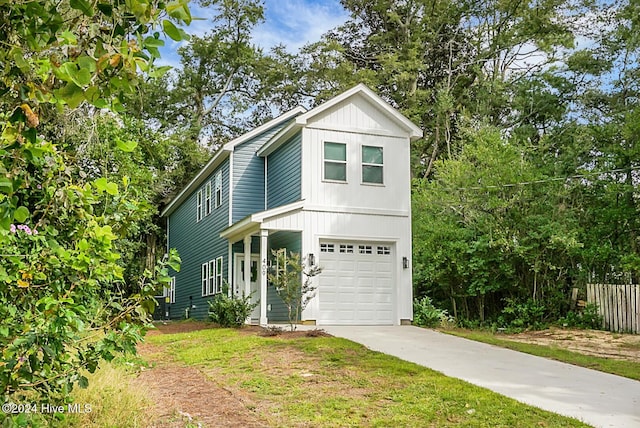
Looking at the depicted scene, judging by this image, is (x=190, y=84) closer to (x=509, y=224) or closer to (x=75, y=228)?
(x=509, y=224)

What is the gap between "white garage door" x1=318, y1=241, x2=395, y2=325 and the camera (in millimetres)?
15523

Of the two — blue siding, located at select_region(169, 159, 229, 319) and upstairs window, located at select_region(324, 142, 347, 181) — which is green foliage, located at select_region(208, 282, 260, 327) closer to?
blue siding, located at select_region(169, 159, 229, 319)

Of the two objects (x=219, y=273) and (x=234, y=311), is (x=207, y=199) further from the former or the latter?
(x=234, y=311)

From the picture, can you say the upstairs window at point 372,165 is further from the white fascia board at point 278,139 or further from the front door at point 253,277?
the front door at point 253,277

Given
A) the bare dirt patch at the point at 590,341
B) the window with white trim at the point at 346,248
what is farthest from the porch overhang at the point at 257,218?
the bare dirt patch at the point at 590,341

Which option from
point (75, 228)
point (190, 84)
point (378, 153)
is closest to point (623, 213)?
point (378, 153)

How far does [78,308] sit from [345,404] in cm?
421

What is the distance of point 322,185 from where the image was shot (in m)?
15.9

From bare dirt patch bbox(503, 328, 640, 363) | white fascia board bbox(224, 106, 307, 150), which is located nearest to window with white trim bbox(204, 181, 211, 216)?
white fascia board bbox(224, 106, 307, 150)

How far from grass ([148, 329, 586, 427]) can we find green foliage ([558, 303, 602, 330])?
7558mm

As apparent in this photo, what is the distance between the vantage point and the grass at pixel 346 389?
6.38 metres

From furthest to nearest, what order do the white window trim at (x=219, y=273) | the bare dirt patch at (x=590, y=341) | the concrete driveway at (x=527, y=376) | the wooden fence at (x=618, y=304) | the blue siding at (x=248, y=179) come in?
the white window trim at (x=219, y=273) < the blue siding at (x=248, y=179) < the wooden fence at (x=618, y=304) < the bare dirt patch at (x=590, y=341) < the concrete driveway at (x=527, y=376)

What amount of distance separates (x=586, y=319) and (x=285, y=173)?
28.8 ft

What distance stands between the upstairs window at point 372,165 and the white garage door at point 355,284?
1.72 metres
